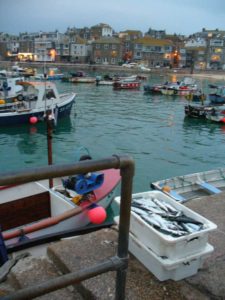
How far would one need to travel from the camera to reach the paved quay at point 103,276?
283 cm

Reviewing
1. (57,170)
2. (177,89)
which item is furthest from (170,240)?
(177,89)

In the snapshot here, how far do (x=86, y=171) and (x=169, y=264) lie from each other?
1547 millimetres

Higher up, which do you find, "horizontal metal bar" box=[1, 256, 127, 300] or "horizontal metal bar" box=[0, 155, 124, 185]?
"horizontal metal bar" box=[0, 155, 124, 185]

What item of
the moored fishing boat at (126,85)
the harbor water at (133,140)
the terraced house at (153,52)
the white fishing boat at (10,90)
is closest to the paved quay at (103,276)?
the harbor water at (133,140)

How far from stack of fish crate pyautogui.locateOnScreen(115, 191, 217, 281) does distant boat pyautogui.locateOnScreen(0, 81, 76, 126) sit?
61.9 ft

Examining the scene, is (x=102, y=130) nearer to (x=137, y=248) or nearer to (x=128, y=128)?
(x=128, y=128)

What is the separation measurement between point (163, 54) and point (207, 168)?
322 feet

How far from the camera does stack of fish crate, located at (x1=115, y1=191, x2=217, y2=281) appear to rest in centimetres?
287

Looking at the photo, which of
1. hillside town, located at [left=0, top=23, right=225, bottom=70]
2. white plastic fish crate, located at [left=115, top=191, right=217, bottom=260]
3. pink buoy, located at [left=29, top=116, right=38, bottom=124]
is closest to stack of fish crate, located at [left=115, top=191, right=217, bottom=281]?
white plastic fish crate, located at [left=115, top=191, right=217, bottom=260]

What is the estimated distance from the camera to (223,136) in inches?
912

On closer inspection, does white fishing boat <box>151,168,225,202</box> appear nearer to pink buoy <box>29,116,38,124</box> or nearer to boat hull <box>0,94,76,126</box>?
pink buoy <box>29,116,38,124</box>

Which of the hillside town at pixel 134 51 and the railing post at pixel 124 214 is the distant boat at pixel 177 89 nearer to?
the railing post at pixel 124 214

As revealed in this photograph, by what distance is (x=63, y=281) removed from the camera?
6.29 feet

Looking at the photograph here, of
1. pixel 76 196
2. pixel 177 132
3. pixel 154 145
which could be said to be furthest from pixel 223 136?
pixel 76 196
